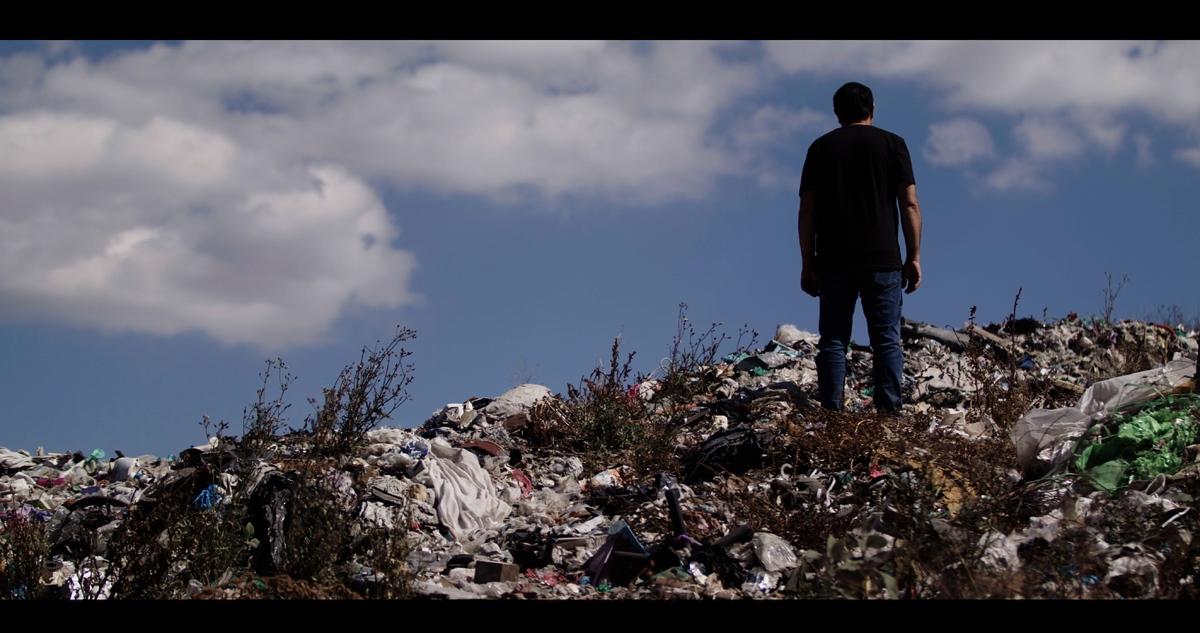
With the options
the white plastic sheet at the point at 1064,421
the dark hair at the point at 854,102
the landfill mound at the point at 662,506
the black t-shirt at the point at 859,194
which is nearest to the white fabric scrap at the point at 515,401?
the landfill mound at the point at 662,506

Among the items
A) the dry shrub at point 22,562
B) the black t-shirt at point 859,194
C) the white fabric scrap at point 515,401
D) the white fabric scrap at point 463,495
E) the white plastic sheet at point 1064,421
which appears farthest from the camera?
the white fabric scrap at point 515,401

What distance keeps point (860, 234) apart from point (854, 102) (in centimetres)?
85

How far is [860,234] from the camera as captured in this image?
5.51m

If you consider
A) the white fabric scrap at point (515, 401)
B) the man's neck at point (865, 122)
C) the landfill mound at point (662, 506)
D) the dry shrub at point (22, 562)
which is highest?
the man's neck at point (865, 122)

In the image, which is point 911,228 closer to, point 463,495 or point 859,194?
point 859,194

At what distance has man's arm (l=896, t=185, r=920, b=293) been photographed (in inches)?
222

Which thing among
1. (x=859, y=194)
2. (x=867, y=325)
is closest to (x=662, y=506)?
(x=867, y=325)

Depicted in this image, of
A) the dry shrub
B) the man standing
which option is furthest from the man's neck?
the dry shrub

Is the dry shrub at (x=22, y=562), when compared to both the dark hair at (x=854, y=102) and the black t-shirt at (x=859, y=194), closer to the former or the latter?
the black t-shirt at (x=859, y=194)

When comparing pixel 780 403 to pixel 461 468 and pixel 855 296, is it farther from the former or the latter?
pixel 461 468

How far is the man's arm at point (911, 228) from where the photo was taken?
5.63 meters

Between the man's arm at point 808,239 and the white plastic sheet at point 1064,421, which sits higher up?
the man's arm at point 808,239
